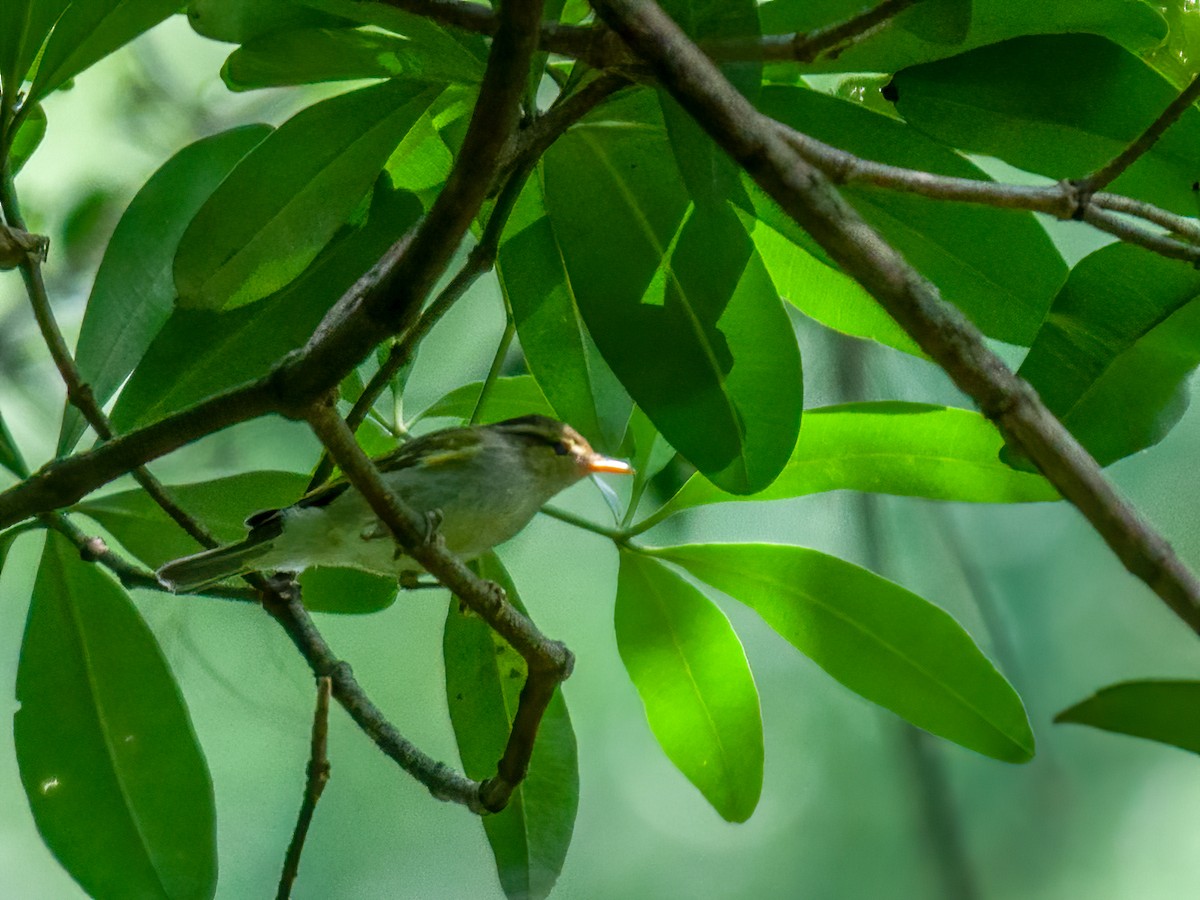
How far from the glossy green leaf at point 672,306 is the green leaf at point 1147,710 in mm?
645

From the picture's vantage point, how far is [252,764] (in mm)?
2979

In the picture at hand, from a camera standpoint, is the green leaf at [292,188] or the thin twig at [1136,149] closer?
the thin twig at [1136,149]

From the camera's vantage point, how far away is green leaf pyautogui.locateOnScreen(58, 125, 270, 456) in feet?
4.95

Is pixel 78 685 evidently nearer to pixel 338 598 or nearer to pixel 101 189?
pixel 338 598

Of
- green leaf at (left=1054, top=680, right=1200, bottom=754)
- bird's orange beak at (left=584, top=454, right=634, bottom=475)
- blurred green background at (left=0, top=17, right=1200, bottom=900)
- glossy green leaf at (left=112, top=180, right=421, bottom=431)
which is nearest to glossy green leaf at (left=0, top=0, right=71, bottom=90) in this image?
glossy green leaf at (left=112, top=180, right=421, bottom=431)

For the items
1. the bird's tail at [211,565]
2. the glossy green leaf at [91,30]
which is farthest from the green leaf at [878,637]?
the glossy green leaf at [91,30]

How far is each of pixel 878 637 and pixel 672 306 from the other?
0.51m

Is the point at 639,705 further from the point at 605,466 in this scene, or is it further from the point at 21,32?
the point at 21,32

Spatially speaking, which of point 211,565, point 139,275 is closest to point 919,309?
point 211,565

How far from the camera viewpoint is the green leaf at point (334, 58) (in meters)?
1.22

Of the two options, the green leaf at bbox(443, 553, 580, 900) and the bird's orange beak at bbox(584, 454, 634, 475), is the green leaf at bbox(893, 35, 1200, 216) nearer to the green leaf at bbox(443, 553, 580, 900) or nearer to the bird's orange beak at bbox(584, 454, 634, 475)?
the bird's orange beak at bbox(584, 454, 634, 475)

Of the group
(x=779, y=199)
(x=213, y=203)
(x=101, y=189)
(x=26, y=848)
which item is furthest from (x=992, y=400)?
(x=26, y=848)

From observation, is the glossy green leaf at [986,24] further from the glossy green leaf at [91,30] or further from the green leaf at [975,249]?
the glossy green leaf at [91,30]

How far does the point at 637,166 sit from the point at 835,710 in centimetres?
239
